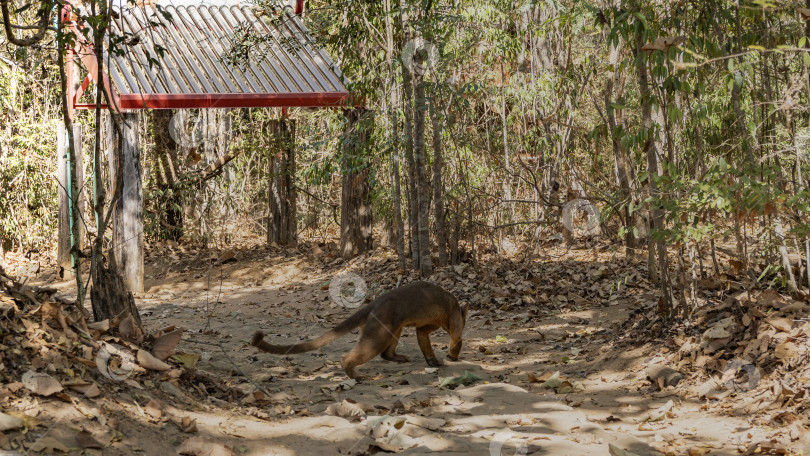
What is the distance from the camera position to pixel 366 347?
732 centimetres

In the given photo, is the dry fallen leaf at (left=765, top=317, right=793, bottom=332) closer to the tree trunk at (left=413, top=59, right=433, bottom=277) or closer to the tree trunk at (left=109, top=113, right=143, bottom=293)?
the tree trunk at (left=413, top=59, right=433, bottom=277)

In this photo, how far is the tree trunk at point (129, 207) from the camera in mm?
12477

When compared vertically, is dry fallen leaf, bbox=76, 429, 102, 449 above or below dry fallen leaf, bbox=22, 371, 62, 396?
below

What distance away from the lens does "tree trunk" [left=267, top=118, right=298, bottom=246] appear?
16.5m

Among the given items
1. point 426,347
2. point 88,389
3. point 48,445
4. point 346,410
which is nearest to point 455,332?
point 426,347

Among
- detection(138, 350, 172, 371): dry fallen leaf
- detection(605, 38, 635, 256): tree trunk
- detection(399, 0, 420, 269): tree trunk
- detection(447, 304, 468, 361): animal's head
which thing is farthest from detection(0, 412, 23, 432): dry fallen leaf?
detection(399, 0, 420, 269): tree trunk

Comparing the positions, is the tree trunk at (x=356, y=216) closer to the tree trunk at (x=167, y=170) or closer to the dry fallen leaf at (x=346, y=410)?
the tree trunk at (x=167, y=170)

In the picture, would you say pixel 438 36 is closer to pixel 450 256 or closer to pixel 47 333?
pixel 450 256

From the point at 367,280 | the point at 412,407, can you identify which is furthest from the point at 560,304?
the point at 412,407

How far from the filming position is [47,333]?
555 cm

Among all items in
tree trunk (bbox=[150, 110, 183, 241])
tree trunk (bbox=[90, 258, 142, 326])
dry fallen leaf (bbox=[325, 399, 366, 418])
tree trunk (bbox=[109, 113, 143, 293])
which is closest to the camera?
dry fallen leaf (bbox=[325, 399, 366, 418])

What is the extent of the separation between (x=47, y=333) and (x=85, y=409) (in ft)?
3.24

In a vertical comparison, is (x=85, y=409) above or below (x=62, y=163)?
below

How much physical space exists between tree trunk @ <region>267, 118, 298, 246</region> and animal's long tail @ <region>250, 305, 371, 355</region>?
363 inches
